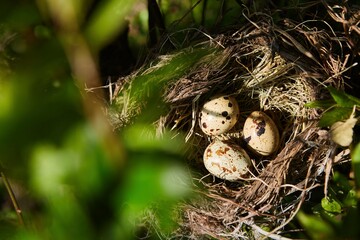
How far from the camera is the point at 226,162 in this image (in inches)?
59.3

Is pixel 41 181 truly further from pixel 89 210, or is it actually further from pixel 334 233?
pixel 334 233

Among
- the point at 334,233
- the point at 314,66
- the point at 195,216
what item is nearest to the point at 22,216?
the point at 334,233

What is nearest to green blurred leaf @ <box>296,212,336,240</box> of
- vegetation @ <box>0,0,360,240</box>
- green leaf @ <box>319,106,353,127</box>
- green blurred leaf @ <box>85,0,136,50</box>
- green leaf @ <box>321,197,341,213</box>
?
green leaf @ <box>319,106,353,127</box>

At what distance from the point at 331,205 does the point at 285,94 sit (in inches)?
13.3

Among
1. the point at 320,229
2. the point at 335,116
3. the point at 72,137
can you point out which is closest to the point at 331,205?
the point at 335,116

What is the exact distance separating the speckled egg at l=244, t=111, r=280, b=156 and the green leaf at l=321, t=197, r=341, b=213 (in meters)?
0.23

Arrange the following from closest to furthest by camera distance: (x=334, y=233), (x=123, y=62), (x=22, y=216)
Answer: (x=22, y=216) → (x=334, y=233) → (x=123, y=62)

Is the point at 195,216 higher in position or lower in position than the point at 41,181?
lower

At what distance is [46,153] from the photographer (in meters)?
0.47

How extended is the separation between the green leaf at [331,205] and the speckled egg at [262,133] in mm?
235

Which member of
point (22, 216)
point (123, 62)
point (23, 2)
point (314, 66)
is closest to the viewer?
point (23, 2)

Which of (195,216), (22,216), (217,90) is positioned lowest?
(195,216)

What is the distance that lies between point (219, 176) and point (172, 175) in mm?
1061

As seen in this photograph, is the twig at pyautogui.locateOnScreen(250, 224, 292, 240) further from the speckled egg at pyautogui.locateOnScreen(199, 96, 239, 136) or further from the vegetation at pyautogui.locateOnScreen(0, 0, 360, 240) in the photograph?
the vegetation at pyautogui.locateOnScreen(0, 0, 360, 240)
